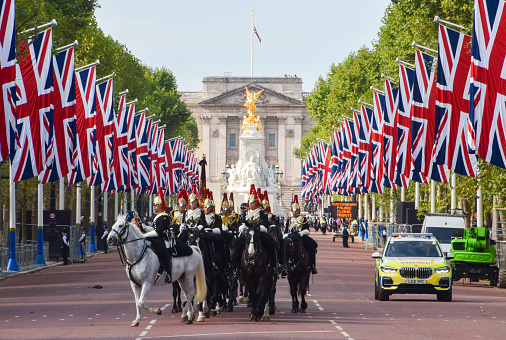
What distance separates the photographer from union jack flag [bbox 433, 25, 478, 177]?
3109 centimetres

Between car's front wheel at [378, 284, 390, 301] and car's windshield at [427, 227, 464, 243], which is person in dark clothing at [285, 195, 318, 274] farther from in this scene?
car's windshield at [427, 227, 464, 243]

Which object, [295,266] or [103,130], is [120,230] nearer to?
[295,266]

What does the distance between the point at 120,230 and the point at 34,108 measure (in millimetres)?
13521

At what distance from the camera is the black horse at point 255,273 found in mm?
21141

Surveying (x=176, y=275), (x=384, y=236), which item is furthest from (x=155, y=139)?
(x=176, y=275)

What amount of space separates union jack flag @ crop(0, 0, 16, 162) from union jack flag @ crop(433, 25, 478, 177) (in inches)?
494

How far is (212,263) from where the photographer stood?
23.0 m

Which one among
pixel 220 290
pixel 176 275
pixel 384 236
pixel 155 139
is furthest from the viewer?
pixel 155 139

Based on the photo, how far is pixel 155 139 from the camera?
220 feet

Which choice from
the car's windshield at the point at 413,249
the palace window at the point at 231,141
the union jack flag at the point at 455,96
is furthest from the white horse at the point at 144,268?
the palace window at the point at 231,141

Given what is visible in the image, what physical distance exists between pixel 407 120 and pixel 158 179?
3150 cm

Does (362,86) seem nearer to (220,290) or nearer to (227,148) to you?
(220,290)

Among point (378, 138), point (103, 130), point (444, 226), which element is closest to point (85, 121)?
point (103, 130)

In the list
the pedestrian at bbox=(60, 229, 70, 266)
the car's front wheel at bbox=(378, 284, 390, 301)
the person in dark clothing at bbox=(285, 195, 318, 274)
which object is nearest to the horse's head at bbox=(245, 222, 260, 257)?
the person in dark clothing at bbox=(285, 195, 318, 274)
